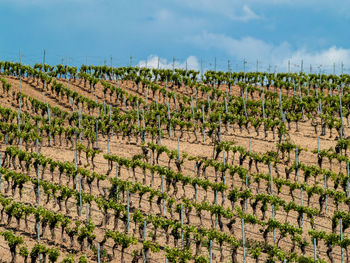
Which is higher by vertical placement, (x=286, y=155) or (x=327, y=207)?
(x=286, y=155)

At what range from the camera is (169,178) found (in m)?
29.5

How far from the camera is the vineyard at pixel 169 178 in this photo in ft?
76.0

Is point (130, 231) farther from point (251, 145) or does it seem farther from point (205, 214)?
point (251, 145)

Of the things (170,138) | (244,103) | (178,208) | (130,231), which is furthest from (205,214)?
(244,103)

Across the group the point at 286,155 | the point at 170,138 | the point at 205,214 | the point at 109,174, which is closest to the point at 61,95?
the point at 170,138

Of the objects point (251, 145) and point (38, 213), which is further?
point (251, 145)

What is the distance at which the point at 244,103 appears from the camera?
151ft

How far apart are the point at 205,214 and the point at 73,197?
752 centimetres

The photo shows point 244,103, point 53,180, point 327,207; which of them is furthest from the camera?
point 244,103

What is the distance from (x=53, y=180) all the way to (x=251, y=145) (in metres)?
14.9

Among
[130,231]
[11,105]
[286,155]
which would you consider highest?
[11,105]

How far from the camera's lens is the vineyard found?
23.2m

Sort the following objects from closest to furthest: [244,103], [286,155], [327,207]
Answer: [327,207] → [286,155] → [244,103]

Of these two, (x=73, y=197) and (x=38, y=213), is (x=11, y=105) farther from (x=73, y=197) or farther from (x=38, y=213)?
(x=38, y=213)
